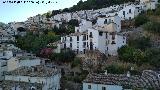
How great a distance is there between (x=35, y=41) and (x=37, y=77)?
1757 cm

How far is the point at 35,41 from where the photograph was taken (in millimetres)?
47812

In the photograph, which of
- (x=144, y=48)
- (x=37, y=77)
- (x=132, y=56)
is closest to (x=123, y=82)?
(x=37, y=77)

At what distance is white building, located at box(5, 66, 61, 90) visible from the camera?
1201 inches

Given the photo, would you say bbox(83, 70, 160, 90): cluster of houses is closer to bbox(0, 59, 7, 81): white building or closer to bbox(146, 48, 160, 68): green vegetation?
bbox(146, 48, 160, 68): green vegetation

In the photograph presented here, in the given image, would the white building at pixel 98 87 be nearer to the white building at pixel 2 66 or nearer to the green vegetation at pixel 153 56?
the white building at pixel 2 66

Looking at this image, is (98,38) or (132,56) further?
(98,38)

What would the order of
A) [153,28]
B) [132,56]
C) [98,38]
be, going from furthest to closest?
1. [153,28]
2. [98,38]
3. [132,56]

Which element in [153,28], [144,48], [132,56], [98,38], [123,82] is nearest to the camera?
[123,82]

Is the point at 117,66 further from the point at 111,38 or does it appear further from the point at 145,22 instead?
the point at 145,22

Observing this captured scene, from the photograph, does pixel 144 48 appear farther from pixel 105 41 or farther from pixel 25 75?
pixel 25 75

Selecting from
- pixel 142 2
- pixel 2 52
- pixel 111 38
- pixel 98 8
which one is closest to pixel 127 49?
pixel 111 38

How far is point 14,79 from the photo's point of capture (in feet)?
103

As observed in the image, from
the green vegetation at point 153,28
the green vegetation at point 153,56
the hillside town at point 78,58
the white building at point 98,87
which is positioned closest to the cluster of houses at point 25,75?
the hillside town at point 78,58

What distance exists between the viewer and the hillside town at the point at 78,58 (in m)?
30.7
